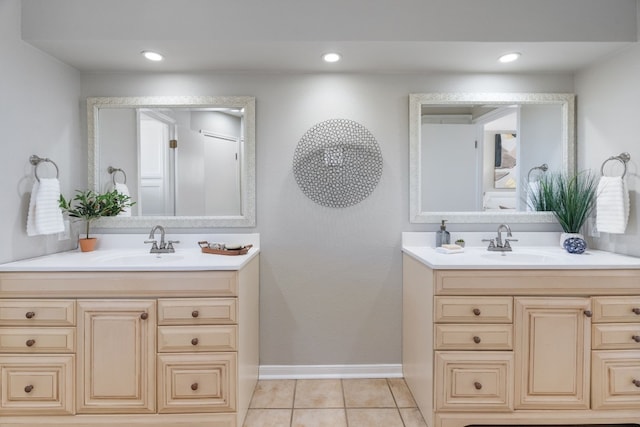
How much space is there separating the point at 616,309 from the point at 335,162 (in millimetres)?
1661

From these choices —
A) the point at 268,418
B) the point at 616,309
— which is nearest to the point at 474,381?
the point at 616,309

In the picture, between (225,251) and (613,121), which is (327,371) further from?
(613,121)

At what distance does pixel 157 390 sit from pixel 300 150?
1535 mm

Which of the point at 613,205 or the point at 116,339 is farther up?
the point at 613,205

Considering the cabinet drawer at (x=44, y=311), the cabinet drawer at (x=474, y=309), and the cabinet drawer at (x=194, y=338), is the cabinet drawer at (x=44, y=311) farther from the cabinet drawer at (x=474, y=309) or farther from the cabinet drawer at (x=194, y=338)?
the cabinet drawer at (x=474, y=309)

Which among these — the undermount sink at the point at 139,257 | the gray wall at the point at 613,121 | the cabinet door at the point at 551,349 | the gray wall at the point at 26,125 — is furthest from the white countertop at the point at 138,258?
the gray wall at the point at 613,121

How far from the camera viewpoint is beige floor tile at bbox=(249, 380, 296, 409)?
78.0 inches

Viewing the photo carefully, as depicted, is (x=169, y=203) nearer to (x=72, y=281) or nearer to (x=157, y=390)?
(x=72, y=281)

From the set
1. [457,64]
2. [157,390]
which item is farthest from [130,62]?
[457,64]

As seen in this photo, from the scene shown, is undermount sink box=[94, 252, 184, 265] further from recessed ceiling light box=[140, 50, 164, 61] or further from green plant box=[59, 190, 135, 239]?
recessed ceiling light box=[140, 50, 164, 61]

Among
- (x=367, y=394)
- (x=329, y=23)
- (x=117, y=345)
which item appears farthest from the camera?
(x=367, y=394)

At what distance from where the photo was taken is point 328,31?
182cm

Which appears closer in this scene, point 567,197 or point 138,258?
point 138,258

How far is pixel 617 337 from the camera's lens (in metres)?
1.69
